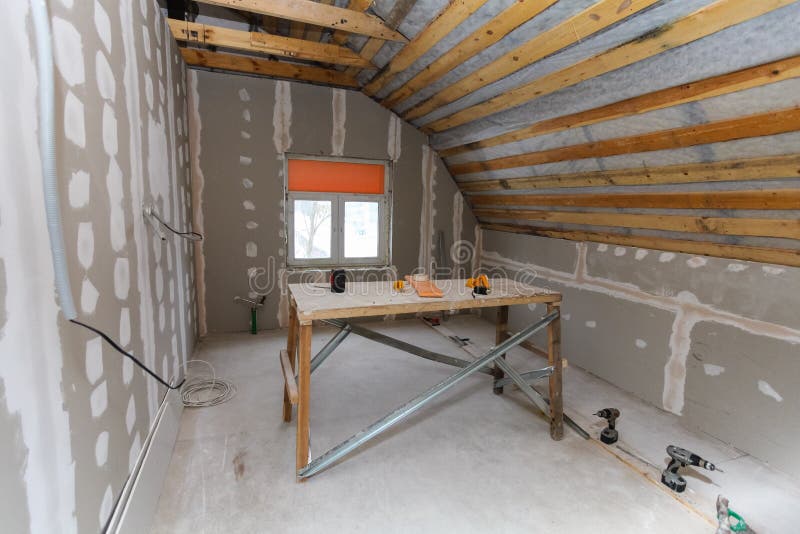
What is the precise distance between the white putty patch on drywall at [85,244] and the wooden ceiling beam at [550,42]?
215cm

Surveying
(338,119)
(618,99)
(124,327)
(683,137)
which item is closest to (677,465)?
(683,137)

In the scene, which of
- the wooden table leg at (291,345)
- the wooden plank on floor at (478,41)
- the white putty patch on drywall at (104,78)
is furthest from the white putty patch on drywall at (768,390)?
the white putty patch on drywall at (104,78)

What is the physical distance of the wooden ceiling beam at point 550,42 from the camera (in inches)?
66.2

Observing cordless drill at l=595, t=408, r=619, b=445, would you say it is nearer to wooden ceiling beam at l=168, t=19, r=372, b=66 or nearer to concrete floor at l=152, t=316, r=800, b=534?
Answer: concrete floor at l=152, t=316, r=800, b=534

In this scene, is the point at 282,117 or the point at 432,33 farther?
the point at 282,117

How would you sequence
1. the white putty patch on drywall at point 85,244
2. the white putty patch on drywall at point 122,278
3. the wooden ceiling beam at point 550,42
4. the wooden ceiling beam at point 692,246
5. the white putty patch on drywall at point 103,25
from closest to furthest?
1. the white putty patch on drywall at point 85,244
2. the white putty patch on drywall at point 103,25
3. the white putty patch on drywall at point 122,278
4. the wooden ceiling beam at point 550,42
5. the wooden ceiling beam at point 692,246

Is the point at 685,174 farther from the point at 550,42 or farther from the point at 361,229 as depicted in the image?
the point at 361,229

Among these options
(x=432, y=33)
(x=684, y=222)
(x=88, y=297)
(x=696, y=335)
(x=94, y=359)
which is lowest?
(x=696, y=335)

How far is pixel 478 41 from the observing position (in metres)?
2.34

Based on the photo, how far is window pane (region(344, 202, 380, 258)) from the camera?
14.4 ft

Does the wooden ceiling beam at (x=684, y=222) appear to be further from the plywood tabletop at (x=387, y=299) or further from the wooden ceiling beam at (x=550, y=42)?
the wooden ceiling beam at (x=550, y=42)

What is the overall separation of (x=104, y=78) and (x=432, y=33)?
183 centimetres

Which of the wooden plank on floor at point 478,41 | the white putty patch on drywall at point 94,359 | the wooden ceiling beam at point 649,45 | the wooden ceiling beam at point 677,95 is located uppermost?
the wooden plank on floor at point 478,41

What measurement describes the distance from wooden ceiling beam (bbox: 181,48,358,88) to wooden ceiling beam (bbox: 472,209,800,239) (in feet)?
7.47
